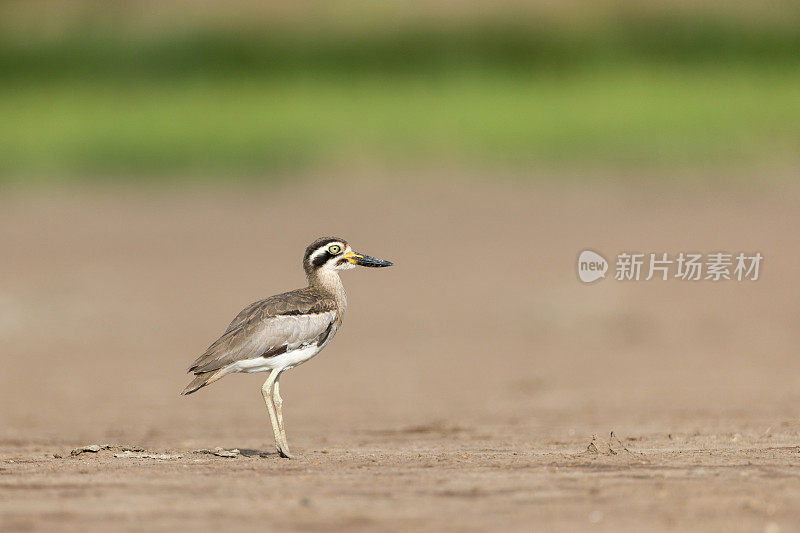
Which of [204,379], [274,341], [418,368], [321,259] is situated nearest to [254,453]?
[204,379]

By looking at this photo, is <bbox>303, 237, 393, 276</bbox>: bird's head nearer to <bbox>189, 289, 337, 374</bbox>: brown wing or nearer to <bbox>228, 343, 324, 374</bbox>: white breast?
<bbox>189, 289, 337, 374</bbox>: brown wing

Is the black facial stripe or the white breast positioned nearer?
the white breast

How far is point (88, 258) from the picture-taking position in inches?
997

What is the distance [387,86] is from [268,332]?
29.0m

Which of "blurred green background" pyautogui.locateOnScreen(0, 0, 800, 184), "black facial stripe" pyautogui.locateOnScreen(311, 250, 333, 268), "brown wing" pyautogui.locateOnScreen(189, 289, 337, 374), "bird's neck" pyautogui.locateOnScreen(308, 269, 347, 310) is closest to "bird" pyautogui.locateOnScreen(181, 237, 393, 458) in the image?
"brown wing" pyautogui.locateOnScreen(189, 289, 337, 374)

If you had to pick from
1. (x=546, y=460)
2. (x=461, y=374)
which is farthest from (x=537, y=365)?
(x=546, y=460)

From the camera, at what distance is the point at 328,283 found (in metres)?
12.1

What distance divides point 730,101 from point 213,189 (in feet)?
46.3

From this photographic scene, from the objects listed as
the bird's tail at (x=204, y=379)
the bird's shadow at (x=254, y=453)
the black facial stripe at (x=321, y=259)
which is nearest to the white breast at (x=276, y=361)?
the bird's tail at (x=204, y=379)

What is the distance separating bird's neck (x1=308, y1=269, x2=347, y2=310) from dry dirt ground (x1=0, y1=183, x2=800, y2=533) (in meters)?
1.29

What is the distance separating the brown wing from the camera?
1103 centimetres

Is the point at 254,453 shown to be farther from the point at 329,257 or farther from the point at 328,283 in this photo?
the point at 329,257

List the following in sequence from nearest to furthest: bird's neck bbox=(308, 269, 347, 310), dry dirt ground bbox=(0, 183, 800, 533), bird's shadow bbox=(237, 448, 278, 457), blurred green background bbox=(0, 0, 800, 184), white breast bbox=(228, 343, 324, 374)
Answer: dry dirt ground bbox=(0, 183, 800, 533), bird's shadow bbox=(237, 448, 278, 457), white breast bbox=(228, 343, 324, 374), bird's neck bbox=(308, 269, 347, 310), blurred green background bbox=(0, 0, 800, 184)

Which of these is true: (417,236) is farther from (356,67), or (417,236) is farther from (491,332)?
(356,67)
